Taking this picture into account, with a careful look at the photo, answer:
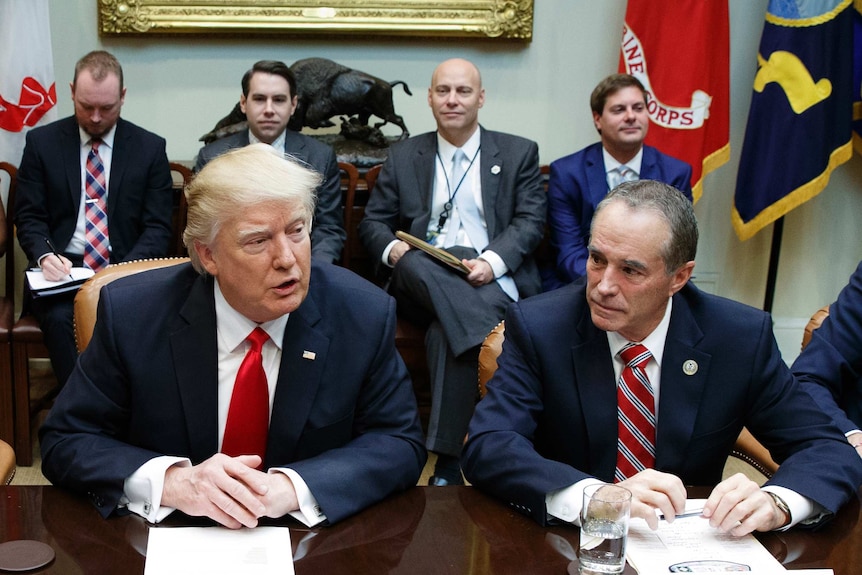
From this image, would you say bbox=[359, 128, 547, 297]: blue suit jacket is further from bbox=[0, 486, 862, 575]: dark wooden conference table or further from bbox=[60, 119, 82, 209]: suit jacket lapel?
bbox=[0, 486, 862, 575]: dark wooden conference table

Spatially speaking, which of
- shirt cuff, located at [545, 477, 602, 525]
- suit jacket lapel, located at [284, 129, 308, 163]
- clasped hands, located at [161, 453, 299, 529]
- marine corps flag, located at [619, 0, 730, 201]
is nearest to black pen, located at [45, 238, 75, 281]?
suit jacket lapel, located at [284, 129, 308, 163]

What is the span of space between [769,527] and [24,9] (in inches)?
169

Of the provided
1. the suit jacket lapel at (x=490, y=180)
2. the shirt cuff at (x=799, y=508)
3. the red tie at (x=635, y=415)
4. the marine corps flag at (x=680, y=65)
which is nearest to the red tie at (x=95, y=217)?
the suit jacket lapel at (x=490, y=180)

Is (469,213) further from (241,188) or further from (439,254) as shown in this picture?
(241,188)

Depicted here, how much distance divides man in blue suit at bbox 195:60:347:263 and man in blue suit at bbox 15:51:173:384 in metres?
0.26

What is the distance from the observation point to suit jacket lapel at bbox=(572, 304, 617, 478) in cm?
225

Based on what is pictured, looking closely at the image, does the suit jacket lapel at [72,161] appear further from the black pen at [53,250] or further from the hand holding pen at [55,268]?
the hand holding pen at [55,268]

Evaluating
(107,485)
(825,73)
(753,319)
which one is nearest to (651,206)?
(753,319)

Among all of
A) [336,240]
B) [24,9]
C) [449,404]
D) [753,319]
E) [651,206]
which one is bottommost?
[449,404]

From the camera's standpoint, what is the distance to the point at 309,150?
4.59m

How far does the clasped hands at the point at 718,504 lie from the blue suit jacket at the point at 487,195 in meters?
2.57

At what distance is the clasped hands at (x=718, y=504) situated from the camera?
1.81 m

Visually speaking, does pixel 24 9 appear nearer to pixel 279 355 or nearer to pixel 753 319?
pixel 279 355

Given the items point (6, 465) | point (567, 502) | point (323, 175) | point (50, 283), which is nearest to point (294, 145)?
point (323, 175)
